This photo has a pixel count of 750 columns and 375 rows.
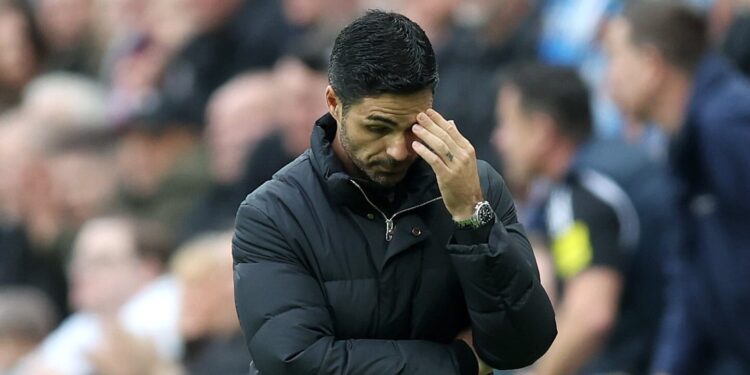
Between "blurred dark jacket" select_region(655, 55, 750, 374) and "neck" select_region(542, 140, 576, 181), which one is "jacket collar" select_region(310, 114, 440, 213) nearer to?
"blurred dark jacket" select_region(655, 55, 750, 374)

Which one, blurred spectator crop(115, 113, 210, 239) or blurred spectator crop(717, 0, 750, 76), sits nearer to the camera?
blurred spectator crop(717, 0, 750, 76)

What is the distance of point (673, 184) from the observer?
562 cm

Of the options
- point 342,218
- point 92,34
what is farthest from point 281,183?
point 92,34

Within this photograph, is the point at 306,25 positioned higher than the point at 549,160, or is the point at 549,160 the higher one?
the point at 306,25

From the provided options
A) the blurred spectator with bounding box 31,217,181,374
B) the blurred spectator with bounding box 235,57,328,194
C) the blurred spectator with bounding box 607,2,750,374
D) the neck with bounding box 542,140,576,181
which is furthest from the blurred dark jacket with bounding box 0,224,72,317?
the blurred spectator with bounding box 607,2,750,374

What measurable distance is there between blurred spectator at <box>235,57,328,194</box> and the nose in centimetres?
370

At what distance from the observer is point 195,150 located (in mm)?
8617

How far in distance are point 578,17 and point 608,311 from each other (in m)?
2.21

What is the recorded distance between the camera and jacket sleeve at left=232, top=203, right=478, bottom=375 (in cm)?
326

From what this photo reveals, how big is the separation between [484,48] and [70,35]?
4.49 meters

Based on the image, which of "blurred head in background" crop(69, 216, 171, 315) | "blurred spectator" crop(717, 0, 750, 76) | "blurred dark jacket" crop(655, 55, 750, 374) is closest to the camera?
"blurred dark jacket" crop(655, 55, 750, 374)

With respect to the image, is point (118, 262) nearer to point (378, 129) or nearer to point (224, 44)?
point (224, 44)

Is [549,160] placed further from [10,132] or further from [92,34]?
[92,34]

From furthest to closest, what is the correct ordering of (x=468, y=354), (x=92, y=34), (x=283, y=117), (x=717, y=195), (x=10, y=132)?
(x=92, y=34) → (x=10, y=132) → (x=283, y=117) → (x=717, y=195) → (x=468, y=354)
